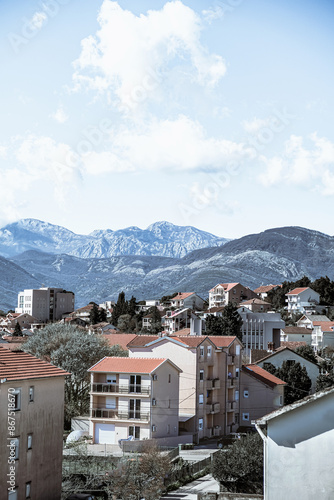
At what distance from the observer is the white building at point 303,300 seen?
132750mm

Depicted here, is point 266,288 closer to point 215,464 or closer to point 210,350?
point 210,350

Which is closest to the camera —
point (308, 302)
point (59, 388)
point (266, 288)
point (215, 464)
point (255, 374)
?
point (59, 388)

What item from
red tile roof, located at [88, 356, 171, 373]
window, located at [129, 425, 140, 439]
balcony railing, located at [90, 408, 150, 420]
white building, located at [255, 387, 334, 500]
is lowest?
window, located at [129, 425, 140, 439]

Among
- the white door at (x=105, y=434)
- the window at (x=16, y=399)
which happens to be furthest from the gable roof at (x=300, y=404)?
the white door at (x=105, y=434)

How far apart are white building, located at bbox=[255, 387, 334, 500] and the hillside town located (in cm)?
2

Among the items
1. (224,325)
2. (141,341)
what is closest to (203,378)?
(141,341)

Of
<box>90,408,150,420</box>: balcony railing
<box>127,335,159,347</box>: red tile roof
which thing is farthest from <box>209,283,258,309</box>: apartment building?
<box>90,408,150,420</box>: balcony railing

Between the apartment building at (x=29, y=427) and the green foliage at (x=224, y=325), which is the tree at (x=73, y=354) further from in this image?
the green foliage at (x=224, y=325)

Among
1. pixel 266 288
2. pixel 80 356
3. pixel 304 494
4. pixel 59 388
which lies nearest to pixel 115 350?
pixel 80 356

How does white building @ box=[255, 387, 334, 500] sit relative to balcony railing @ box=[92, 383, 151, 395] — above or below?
above

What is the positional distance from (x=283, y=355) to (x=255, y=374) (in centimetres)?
1206

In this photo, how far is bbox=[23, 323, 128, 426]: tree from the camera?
51938 millimetres

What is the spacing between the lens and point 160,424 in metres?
44.0

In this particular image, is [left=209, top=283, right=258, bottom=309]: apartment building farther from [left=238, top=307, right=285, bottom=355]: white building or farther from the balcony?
the balcony
